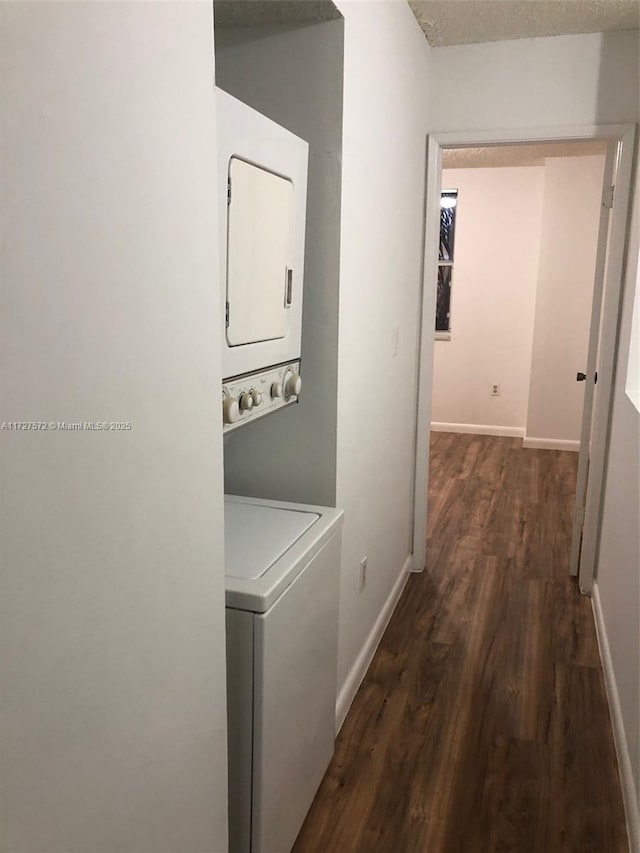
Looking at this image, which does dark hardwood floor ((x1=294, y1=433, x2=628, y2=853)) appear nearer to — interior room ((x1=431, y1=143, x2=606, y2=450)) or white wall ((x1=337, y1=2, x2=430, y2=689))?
white wall ((x1=337, y1=2, x2=430, y2=689))

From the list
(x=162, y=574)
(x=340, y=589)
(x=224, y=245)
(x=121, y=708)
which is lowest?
(x=340, y=589)

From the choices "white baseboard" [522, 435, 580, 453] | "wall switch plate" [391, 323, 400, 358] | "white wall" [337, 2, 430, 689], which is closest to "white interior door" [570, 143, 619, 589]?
"white wall" [337, 2, 430, 689]

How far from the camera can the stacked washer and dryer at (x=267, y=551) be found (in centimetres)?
142

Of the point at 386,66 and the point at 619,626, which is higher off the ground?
the point at 386,66

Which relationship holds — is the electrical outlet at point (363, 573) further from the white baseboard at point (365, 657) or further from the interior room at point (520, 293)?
the interior room at point (520, 293)

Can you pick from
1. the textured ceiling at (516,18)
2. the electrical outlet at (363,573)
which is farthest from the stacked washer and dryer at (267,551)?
the textured ceiling at (516,18)

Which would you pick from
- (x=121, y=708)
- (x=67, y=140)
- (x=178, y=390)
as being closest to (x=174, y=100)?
(x=67, y=140)

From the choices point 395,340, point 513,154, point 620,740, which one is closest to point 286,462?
point 395,340

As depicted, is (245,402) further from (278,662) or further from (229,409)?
(278,662)

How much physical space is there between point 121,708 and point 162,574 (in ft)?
0.61

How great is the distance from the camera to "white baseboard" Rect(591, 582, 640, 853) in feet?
5.82

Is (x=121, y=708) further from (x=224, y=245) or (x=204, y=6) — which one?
(x=204, y=6)

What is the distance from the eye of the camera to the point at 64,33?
0.74 metres

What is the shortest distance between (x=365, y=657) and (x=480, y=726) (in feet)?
1.53
